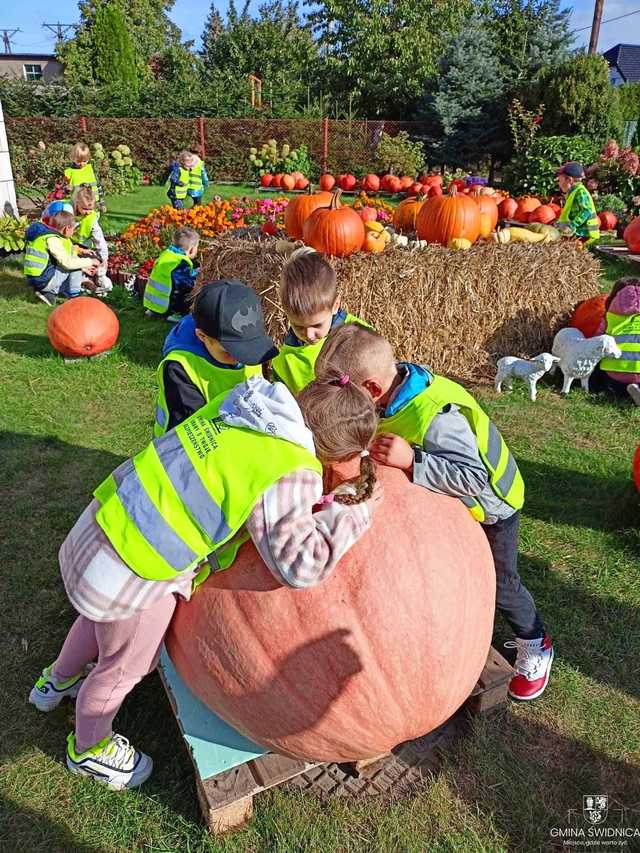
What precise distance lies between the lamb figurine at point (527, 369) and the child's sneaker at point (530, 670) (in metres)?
3.87

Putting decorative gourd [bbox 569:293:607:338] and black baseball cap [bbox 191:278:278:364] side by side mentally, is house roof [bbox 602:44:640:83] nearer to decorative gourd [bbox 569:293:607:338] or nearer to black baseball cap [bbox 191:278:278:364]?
decorative gourd [bbox 569:293:607:338]

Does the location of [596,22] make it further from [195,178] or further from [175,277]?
[175,277]

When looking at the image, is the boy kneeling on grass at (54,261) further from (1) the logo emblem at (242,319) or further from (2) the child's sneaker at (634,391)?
(2) the child's sneaker at (634,391)

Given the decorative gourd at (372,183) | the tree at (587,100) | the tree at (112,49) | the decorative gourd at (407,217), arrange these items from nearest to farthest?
1. the decorative gourd at (407,217)
2. the tree at (587,100)
3. the decorative gourd at (372,183)
4. the tree at (112,49)

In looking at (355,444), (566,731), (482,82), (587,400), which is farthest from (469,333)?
(482,82)

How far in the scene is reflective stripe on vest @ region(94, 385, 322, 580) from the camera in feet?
6.74

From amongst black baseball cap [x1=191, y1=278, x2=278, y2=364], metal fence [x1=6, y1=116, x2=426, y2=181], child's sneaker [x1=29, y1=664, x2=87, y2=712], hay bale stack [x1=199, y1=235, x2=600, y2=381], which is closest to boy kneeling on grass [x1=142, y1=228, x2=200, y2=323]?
hay bale stack [x1=199, y1=235, x2=600, y2=381]

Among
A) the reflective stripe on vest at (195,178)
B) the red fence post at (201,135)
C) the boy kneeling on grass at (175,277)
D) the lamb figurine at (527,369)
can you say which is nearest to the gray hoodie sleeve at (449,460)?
the lamb figurine at (527,369)

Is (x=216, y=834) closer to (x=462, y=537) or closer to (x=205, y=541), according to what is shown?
(x=205, y=541)

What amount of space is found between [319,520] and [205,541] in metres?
0.39

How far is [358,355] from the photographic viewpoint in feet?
8.46

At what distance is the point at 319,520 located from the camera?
2.11 metres

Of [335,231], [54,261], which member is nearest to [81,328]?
[54,261]

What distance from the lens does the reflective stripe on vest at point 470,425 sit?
2582mm
